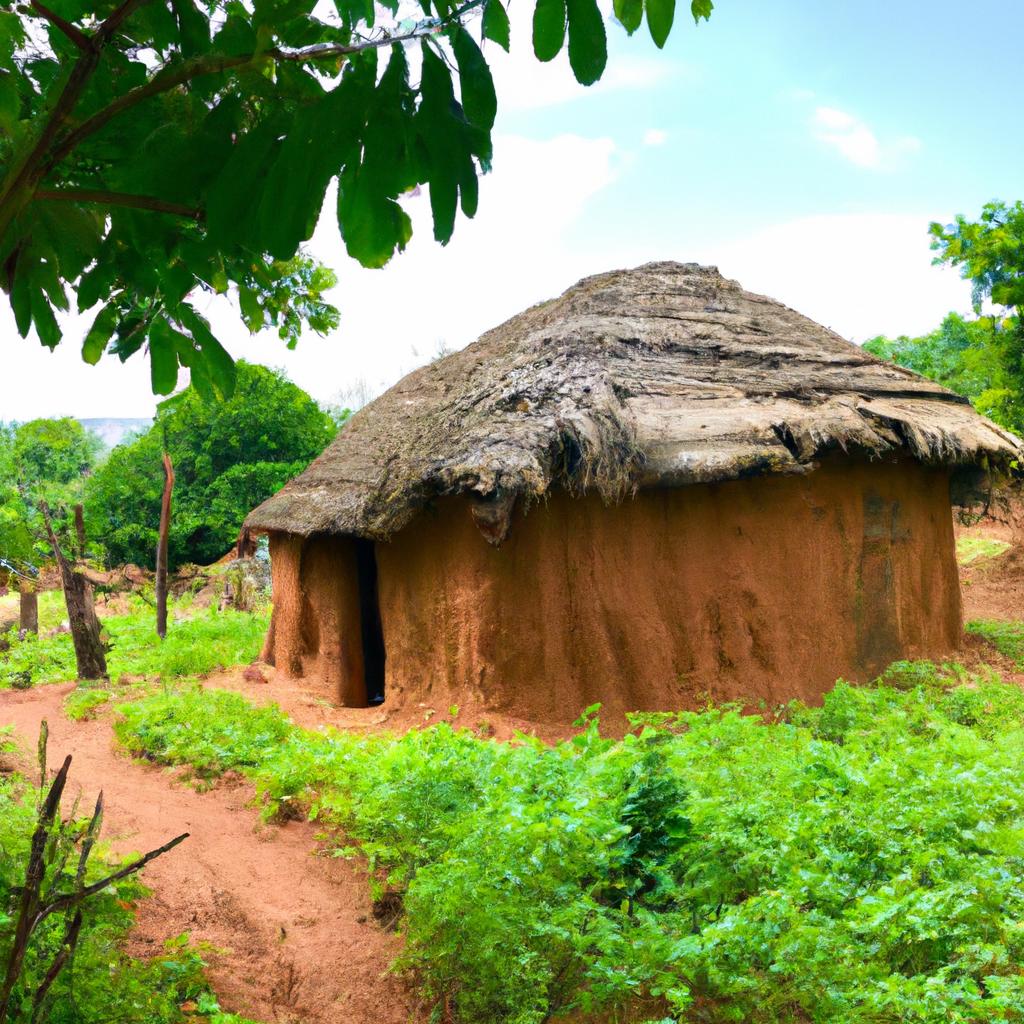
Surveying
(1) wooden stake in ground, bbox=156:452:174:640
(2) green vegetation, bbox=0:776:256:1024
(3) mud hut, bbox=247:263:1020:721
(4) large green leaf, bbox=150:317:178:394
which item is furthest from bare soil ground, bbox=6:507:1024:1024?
(1) wooden stake in ground, bbox=156:452:174:640

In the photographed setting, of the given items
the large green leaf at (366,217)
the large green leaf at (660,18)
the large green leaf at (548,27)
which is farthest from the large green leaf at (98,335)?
the large green leaf at (660,18)

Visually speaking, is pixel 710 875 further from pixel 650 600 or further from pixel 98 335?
pixel 650 600

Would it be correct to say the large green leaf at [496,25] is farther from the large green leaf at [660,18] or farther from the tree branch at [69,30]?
the tree branch at [69,30]

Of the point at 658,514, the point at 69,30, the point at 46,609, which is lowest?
the point at 46,609

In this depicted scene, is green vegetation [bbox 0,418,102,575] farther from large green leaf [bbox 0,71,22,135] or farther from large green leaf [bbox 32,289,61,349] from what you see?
large green leaf [bbox 0,71,22,135]

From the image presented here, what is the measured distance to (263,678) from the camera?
10820mm

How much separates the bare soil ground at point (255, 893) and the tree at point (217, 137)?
2758 mm

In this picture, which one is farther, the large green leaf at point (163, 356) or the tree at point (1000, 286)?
the tree at point (1000, 286)

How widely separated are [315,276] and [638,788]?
2641 millimetres

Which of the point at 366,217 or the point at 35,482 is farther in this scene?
the point at 35,482

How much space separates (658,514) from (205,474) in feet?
53.2

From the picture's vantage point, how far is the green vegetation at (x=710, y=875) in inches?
132

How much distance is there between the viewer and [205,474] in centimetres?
2256

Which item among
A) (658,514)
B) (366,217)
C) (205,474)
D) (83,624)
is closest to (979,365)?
(658,514)
